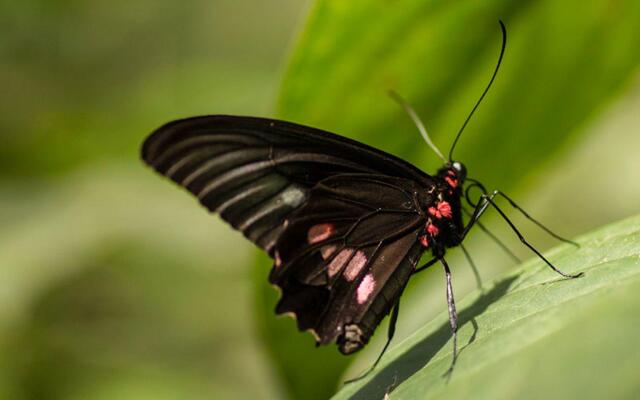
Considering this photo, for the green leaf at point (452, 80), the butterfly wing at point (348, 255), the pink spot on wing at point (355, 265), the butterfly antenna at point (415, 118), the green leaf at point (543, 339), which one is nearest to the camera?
the green leaf at point (543, 339)

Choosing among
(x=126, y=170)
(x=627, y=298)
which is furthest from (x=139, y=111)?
(x=627, y=298)

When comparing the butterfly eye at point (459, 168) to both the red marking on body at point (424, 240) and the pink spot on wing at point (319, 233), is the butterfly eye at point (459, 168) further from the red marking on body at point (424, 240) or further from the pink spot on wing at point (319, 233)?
the pink spot on wing at point (319, 233)

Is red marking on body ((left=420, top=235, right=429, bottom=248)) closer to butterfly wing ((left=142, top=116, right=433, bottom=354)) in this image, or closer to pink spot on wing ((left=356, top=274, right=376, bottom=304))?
butterfly wing ((left=142, top=116, right=433, bottom=354))

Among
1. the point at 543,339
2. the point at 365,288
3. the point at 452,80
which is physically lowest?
the point at 543,339

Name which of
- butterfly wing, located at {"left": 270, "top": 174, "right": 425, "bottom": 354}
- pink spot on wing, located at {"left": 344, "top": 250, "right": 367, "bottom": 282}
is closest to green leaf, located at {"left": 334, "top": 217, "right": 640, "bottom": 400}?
butterfly wing, located at {"left": 270, "top": 174, "right": 425, "bottom": 354}

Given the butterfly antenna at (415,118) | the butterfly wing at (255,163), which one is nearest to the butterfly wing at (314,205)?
the butterfly wing at (255,163)

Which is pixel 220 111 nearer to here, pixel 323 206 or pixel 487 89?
pixel 323 206

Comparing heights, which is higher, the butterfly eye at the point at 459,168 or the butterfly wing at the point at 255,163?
the butterfly wing at the point at 255,163

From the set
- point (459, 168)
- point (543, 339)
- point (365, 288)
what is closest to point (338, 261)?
point (365, 288)
